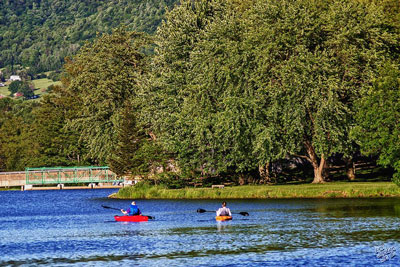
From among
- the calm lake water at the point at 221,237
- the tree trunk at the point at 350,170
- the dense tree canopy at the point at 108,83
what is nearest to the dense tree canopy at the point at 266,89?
the tree trunk at the point at 350,170

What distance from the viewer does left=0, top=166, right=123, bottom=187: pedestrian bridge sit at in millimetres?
144125

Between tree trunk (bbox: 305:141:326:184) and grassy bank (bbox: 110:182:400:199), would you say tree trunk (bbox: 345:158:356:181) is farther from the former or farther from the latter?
grassy bank (bbox: 110:182:400:199)

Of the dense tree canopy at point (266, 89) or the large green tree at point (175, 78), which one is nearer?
the dense tree canopy at point (266, 89)

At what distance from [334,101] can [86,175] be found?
75775mm

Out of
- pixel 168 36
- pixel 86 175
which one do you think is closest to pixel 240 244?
pixel 168 36

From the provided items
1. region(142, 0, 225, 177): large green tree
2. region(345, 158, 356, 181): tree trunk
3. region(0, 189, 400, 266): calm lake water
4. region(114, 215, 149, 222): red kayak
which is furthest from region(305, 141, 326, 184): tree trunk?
region(114, 215, 149, 222): red kayak

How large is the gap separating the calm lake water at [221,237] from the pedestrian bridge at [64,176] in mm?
69763

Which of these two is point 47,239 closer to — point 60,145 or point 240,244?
point 240,244

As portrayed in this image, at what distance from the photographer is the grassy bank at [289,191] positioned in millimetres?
74312

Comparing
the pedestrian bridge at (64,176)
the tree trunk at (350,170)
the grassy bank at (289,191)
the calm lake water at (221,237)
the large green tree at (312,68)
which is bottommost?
the calm lake water at (221,237)

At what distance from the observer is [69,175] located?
5797 inches

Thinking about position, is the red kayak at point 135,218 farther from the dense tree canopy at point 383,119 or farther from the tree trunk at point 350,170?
the tree trunk at point 350,170

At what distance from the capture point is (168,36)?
95.9m

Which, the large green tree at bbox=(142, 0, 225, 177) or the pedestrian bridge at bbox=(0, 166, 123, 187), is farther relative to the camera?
the pedestrian bridge at bbox=(0, 166, 123, 187)
